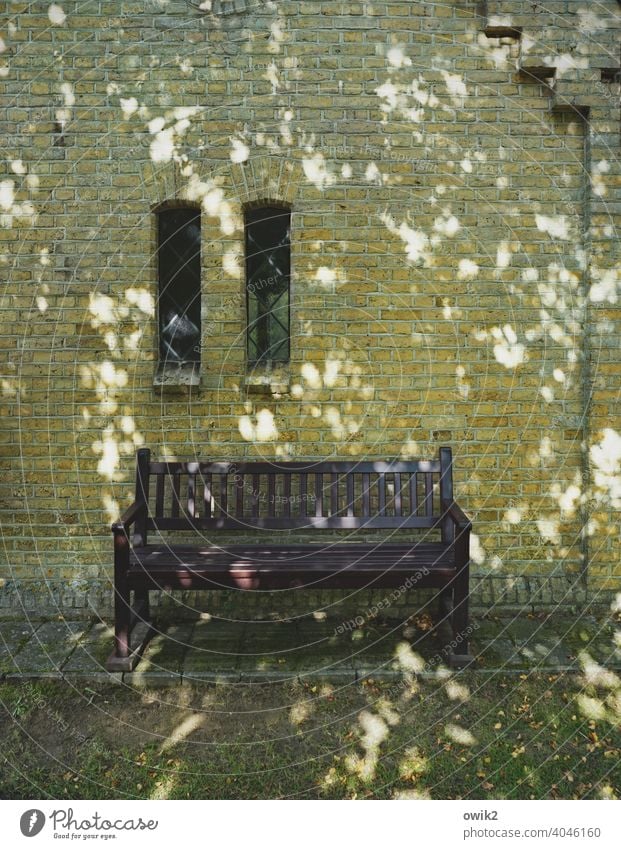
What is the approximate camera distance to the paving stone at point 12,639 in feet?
13.5

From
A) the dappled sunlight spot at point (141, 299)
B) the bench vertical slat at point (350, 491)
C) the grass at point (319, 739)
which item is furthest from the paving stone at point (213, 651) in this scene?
the dappled sunlight spot at point (141, 299)

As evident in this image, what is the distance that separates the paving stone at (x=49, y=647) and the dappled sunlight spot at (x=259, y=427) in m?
2.04

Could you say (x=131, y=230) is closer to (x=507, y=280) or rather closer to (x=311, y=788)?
(x=507, y=280)

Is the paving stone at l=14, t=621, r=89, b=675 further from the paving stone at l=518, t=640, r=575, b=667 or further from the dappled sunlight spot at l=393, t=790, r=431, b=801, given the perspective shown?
the paving stone at l=518, t=640, r=575, b=667

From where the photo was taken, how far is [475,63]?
4812 millimetres

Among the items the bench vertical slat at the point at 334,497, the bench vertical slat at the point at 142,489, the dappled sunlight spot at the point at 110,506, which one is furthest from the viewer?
the dappled sunlight spot at the point at 110,506

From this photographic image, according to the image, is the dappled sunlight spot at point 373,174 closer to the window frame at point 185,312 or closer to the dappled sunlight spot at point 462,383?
the window frame at point 185,312

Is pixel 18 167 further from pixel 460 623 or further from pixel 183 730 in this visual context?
pixel 460 623

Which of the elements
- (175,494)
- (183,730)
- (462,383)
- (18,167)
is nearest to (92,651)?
(183,730)

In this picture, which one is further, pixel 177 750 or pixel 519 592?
pixel 519 592

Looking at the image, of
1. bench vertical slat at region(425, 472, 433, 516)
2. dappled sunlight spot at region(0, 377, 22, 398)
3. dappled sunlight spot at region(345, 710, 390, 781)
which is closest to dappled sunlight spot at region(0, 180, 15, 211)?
dappled sunlight spot at region(0, 377, 22, 398)

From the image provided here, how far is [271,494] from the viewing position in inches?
185
